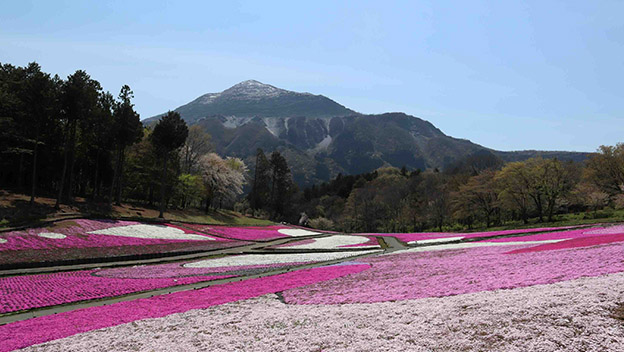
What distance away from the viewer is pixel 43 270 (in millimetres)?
23078

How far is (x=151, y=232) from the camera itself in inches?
1544

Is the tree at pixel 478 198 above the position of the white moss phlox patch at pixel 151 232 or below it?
above

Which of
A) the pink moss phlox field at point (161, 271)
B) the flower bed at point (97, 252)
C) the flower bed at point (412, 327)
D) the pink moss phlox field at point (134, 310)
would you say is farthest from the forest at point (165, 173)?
the flower bed at point (412, 327)

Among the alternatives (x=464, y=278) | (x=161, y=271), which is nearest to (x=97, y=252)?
(x=161, y=271)

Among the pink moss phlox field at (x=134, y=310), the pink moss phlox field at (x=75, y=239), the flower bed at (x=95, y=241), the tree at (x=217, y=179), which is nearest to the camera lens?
the pink moss phlox field at (x=134, y=310)

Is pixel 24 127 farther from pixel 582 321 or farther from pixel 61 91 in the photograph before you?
pixel 582 321

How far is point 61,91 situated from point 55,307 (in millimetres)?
35103

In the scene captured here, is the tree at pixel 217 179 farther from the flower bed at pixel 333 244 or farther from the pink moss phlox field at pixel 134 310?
the pink moss phlox field at pixel 134 310

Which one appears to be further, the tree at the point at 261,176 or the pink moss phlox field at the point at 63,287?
the tree at the point at 261,176

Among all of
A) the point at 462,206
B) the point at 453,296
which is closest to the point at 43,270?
the point at 453,296

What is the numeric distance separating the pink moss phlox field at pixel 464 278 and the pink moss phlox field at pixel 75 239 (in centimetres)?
2243

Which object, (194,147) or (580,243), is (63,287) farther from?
(194,147)

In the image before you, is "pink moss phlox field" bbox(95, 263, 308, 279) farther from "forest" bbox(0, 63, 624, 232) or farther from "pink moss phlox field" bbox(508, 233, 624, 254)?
"forest" bbox(0, 63, 624, 232)

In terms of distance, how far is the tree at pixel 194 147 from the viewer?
7969 cm
